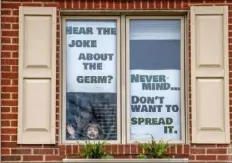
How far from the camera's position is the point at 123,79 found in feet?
25.2

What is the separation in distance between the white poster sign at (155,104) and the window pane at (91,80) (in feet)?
0.82

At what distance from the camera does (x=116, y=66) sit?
7723mm

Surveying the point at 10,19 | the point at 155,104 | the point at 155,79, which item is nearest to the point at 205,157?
the point at 155,104

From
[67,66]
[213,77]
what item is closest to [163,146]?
[213,77]

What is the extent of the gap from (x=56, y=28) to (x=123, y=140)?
1.52 m

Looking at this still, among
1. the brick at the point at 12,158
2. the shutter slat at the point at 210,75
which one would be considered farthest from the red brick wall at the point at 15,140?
the shutter slat at the point at 210,75

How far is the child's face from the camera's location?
25.2ft

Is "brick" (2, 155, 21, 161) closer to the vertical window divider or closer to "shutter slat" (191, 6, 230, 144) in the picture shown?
the vertical window divider

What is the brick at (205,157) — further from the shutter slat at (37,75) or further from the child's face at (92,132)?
the shutter slat at (37,75)

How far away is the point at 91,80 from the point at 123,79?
0.38 metres

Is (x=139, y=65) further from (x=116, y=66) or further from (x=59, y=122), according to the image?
(x=59, y=122)

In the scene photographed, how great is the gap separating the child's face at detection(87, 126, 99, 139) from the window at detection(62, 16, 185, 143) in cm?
1

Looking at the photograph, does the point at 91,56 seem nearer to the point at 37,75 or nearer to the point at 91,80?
the point at 91,80

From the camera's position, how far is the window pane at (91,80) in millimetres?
7680
